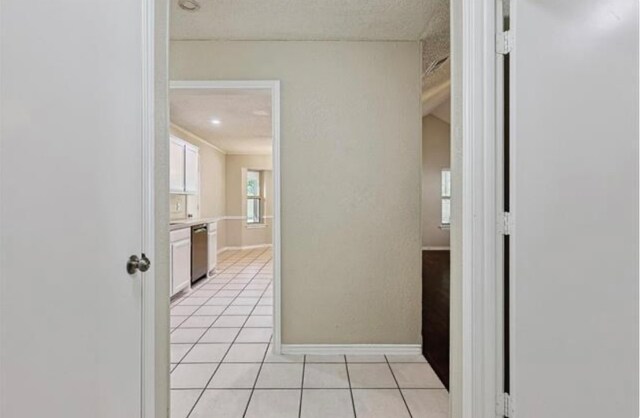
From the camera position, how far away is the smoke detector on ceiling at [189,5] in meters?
2.21

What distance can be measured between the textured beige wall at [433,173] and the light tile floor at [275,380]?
19.5 feet

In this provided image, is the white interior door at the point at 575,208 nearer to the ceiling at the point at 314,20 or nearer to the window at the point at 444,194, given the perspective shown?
the ceiling at the point at 314,20

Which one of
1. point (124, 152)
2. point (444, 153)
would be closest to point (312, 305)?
point (124, 152)

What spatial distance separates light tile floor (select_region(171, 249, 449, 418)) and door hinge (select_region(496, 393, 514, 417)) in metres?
0.66

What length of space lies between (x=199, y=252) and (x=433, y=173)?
5.90 meters

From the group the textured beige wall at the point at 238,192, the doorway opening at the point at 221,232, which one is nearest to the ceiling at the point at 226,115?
the doorway opening at the point at 221,232

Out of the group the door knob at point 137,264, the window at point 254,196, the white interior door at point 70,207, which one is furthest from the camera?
the window at point 254,196

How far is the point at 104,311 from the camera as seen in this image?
3.58 ft

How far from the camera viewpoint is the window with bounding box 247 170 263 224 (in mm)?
9234

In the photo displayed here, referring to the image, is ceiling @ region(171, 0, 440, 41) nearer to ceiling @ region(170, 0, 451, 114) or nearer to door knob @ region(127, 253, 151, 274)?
ceiling @ region(170, 0, 451, 114)

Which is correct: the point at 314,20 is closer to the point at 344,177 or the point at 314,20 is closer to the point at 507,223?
the point at 344,177

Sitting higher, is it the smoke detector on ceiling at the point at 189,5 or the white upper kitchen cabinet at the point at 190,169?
the smoke detector on ceiling at the point at 189,5

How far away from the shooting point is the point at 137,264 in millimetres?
1245

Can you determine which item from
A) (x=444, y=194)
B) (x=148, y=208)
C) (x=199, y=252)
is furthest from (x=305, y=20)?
(x=444, y=194)
